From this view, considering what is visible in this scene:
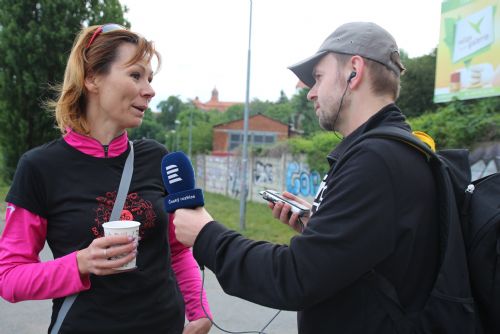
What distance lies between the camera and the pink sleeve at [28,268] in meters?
1.75

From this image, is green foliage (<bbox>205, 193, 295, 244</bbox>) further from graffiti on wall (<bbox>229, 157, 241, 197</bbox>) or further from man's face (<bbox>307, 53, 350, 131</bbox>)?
man's face (<bbox>307, 53, 350, 131</bbox>)

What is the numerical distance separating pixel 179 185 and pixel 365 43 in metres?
0.90

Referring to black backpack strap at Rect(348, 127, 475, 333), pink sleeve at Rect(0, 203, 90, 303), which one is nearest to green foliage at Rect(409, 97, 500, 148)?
black backpack strap at Rect(348, 127, 475, 333)

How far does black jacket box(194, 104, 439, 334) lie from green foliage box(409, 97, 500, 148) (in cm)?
773

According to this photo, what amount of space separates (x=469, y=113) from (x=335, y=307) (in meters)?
8.86

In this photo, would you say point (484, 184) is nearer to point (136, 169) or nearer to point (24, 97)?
A: point (136, 169)

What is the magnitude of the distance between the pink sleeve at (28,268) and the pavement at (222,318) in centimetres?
301

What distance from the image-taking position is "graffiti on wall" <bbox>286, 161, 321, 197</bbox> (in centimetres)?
1437

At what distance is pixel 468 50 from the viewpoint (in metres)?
10.9

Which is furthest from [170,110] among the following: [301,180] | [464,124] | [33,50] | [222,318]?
[222,318]

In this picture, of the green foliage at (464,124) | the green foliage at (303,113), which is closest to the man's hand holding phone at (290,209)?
the green foliage at (464,124)

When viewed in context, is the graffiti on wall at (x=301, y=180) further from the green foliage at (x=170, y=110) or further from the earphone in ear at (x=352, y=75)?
the green foliage at (x=170, y=110)

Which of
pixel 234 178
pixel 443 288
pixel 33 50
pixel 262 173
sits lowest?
pixel 234 178

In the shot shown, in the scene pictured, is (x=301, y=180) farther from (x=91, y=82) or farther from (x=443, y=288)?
(x=443, y=288)
